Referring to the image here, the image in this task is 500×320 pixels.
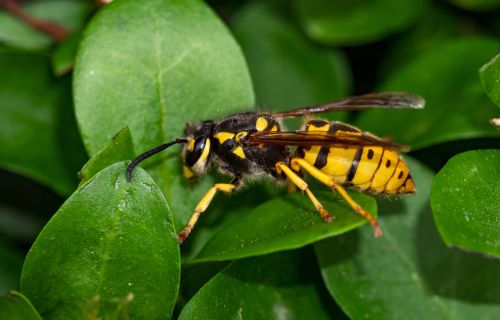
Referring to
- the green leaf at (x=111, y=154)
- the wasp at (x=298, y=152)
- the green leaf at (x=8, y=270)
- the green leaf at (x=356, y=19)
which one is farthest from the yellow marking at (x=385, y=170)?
the green leaf at (x=8, y=270)

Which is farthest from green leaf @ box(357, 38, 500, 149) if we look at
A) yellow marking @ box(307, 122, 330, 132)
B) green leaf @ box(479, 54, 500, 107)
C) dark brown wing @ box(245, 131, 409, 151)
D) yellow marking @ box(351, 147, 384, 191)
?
green leaf @ box(479, 54, 500, 107)

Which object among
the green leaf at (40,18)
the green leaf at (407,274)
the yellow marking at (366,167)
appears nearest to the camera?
the green leaf at (407,274)

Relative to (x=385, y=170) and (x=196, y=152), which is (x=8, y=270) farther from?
(x=385, y=170)

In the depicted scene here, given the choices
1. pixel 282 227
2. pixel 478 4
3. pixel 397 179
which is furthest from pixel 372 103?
pixel 478 4

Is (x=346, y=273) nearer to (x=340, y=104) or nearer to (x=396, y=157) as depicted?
(x=396, y=157)

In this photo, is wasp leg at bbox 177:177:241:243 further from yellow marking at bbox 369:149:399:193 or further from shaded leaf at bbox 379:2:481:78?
shaded leaf at bbox 379:2:481:78

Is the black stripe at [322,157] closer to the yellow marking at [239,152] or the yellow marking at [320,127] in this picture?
the yellow marking at [320,127]
